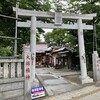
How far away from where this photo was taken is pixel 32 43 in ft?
33.6

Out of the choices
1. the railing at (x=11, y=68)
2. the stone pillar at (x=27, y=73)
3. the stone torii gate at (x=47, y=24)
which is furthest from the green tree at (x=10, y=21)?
the railing at (x=11, y=68)

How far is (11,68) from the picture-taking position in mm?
7004

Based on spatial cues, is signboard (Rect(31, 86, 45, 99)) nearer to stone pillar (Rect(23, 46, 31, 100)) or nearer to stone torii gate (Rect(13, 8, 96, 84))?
stone pillar (Rect(23, 46, 31, 100))

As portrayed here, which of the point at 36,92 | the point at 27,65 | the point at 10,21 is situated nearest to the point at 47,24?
the point at 10,21

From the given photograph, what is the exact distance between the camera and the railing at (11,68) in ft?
22.2

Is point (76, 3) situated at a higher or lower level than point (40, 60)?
higher

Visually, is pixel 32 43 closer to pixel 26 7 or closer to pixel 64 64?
pixel 26 7

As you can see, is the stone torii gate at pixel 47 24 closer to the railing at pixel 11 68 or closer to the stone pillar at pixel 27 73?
the stone pillar at pixel 27 73

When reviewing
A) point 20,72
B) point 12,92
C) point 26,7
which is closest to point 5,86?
point 12,92

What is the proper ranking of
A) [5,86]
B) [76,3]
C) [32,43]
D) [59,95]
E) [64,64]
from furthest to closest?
[64,64], [76,3], [32,43], [59,95], [5,86]

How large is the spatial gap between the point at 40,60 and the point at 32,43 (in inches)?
1079

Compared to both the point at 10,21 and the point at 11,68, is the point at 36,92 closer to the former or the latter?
the point at 11,68

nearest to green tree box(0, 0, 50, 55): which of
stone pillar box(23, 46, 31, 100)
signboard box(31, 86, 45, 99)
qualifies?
stone pillar box(23, 46, 31, 100)

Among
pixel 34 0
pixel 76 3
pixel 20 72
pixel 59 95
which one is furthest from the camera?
pixel 76 3
